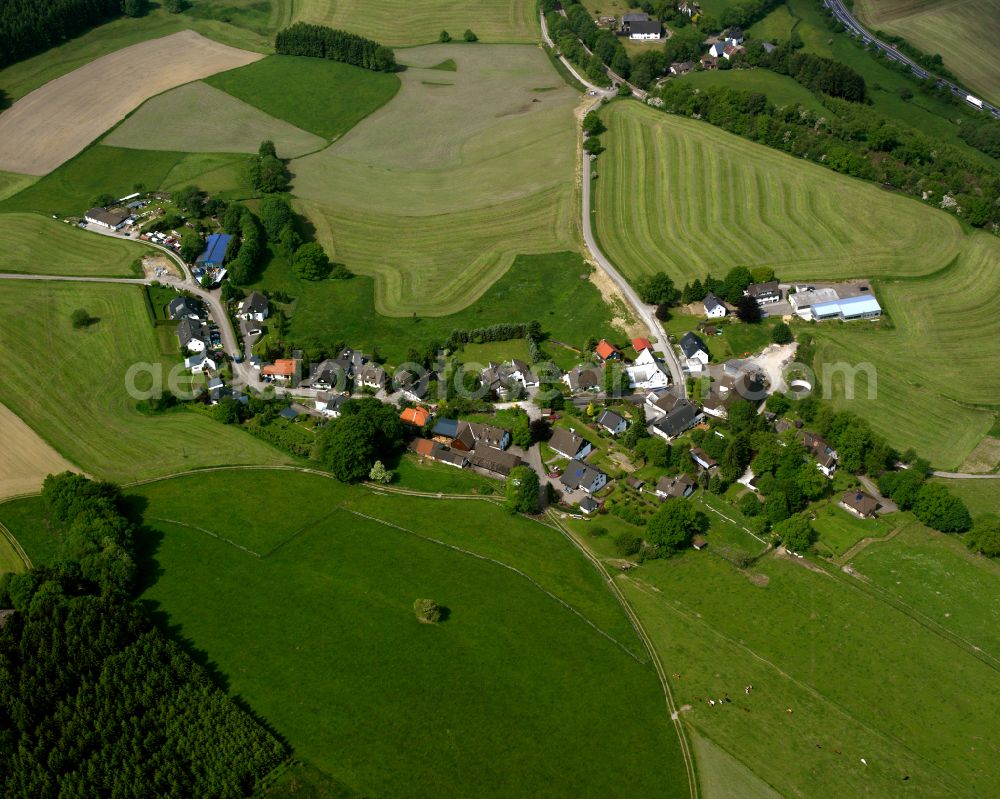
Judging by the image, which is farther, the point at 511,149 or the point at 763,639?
the point at 511,149

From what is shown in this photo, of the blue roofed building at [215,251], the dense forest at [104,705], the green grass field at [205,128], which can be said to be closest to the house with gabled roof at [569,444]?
the dense forest at [104,705]

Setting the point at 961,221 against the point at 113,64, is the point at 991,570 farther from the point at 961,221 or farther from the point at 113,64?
the point at 113,64

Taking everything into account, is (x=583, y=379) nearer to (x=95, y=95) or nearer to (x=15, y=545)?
(x=15, y=545)

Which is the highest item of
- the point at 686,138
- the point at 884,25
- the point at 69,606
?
the point at 884,25

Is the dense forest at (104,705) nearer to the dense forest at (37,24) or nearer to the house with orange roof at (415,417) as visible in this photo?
the house with orange roof at (415,417)

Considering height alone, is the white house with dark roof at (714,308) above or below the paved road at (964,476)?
above

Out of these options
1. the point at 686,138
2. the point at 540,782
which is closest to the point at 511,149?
the point at 686,138
